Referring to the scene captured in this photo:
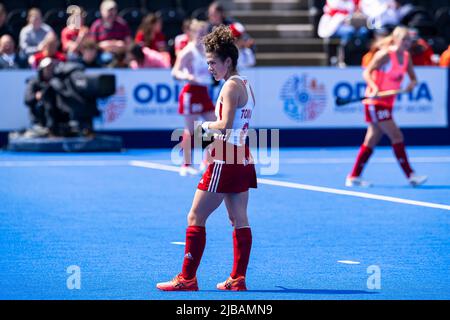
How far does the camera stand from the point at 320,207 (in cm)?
1255

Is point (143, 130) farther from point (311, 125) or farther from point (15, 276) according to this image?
point (15, 276)

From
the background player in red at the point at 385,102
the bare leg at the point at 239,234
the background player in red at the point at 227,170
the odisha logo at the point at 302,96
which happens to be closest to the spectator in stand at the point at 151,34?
the odisha logo at the point at 302,96

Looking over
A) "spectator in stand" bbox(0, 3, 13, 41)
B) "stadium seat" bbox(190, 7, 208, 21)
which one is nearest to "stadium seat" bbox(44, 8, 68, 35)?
"spectator in stand" bbox(0, 3, 13, 41)

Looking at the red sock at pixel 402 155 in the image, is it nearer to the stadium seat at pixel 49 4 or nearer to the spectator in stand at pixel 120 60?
the spectator in stand at pixel 120 60

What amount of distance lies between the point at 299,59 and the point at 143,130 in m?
4.42

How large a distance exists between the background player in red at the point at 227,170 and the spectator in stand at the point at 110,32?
12503 millimetres

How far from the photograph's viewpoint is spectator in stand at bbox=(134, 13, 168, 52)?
66.9 feet

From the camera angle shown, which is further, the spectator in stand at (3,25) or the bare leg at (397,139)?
the spectator in stand at (3,25)

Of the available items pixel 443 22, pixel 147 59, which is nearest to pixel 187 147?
pixel 147 59

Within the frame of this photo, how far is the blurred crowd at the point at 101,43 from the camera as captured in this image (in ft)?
64.3

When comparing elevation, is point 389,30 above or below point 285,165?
above

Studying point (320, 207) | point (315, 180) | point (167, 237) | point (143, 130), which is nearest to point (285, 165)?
point (315, 180)

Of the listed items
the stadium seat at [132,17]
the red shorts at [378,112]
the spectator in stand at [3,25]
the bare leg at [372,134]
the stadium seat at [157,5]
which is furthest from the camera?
the stadium seat at [157,5]

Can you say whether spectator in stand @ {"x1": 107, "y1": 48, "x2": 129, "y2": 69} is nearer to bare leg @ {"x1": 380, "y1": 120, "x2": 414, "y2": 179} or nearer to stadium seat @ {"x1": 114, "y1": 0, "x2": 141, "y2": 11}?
stadium seat @ {"x1": 114, "y1": 0, "x2": 141, "y2": 11}
